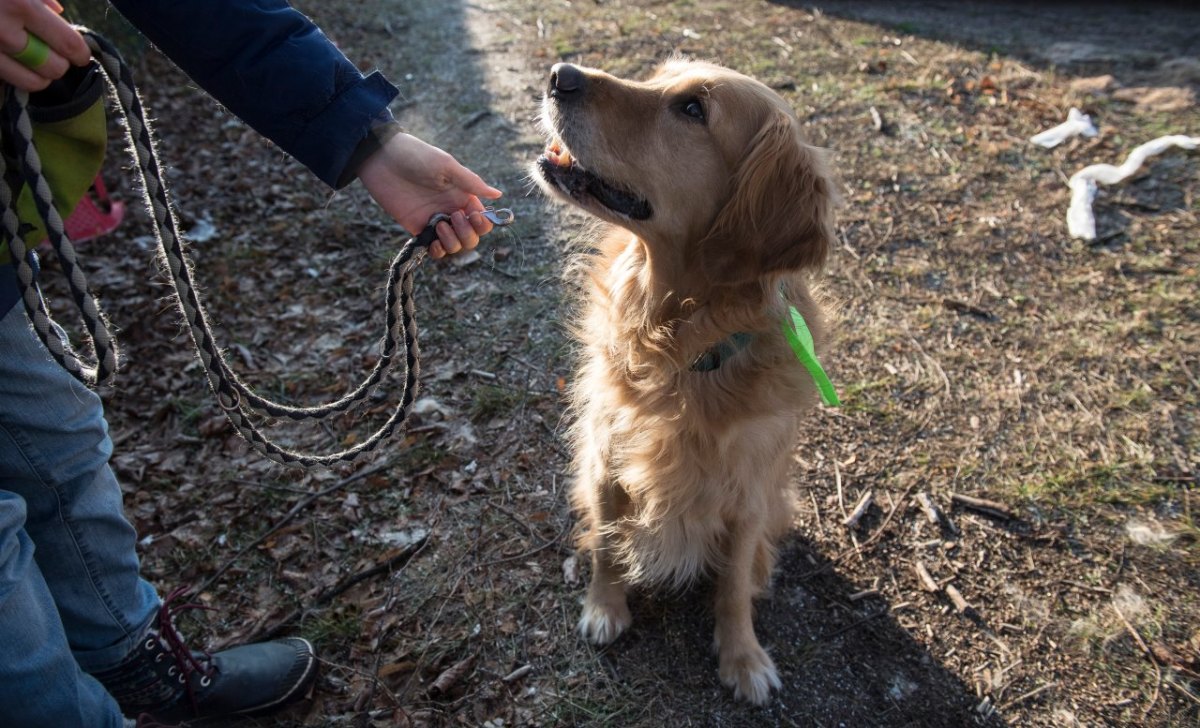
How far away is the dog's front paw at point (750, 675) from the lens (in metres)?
2.30

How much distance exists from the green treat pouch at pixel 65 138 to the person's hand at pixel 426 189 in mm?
519

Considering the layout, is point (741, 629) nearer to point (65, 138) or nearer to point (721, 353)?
point (721, 353)

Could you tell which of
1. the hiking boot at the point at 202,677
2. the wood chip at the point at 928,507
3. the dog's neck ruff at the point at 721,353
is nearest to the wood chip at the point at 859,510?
the wood chip at the point at 928,507

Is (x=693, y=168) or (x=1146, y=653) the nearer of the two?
(x=693, y=168)

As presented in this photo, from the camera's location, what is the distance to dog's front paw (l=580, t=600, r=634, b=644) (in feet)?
8.13

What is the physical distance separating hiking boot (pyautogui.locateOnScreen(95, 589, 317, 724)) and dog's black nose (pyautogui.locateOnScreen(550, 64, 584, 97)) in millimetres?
1860

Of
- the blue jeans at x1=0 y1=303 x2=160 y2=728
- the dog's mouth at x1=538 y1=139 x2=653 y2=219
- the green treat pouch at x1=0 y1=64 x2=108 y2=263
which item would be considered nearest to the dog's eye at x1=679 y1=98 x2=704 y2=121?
the dog's mouth at x1=538 y1=139 x2=653 y2=219

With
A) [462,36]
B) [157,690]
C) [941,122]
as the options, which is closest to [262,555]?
[157,690]

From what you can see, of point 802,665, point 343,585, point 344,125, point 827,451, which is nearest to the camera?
point 344,125

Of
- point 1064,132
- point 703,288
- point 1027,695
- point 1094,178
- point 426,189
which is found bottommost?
point 1027,695

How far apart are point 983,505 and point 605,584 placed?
149 cm

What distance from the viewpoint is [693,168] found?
2193 millimetres

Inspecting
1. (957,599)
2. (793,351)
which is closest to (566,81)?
(793,351)

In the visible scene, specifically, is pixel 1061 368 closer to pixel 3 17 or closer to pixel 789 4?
pixel 3 17
